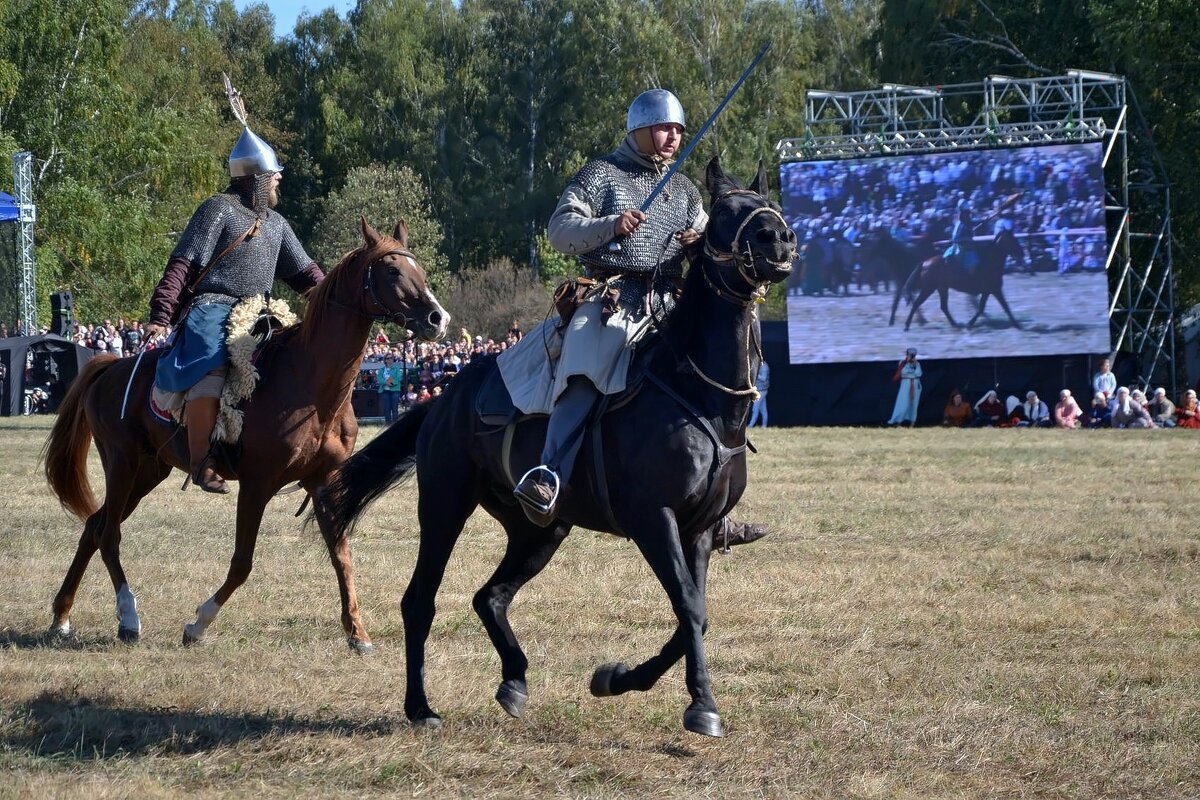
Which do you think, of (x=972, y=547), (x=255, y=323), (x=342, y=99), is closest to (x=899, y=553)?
(x=972, y=547)

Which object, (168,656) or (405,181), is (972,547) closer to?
(168,656)

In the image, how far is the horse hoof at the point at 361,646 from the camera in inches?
310

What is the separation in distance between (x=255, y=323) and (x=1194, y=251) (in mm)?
33394

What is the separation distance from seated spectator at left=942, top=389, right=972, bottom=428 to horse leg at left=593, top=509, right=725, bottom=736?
23802mm

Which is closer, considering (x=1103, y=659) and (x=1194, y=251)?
(x=1103, y=659)

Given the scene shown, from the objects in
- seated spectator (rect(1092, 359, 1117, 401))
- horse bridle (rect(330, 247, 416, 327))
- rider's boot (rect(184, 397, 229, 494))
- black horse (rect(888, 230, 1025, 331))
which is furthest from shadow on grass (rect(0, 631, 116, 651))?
black horse (rect(888, 230, 1025, 331))

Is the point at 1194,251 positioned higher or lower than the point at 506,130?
lower

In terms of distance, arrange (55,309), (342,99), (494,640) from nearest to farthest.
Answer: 1. (494,640)
2. (55,309)
3. (342,99)

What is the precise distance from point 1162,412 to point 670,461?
23.5m

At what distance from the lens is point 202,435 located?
837 centimetres

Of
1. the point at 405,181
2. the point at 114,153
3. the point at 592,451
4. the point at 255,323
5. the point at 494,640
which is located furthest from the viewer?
the point at 405,181

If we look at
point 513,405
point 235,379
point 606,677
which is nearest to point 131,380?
point 235,379

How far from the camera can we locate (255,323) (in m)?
8.56

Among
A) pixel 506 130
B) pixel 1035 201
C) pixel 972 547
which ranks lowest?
pixel 972 547
